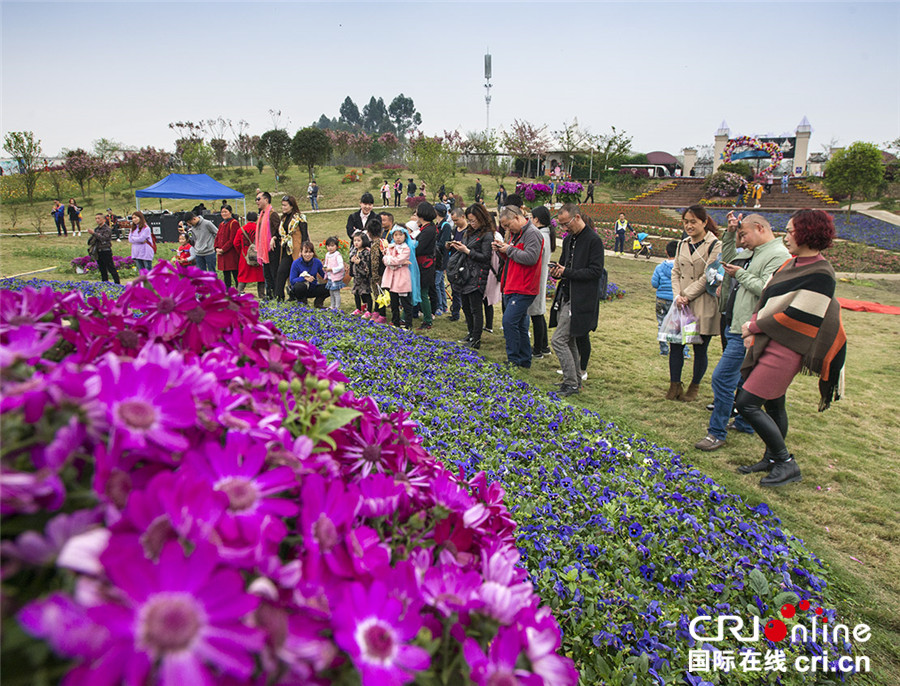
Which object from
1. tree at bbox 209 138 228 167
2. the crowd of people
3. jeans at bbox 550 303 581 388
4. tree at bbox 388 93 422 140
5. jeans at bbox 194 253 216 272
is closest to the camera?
the crowd of people

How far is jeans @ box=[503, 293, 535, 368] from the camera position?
6.04 metres

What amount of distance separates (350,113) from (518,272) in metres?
135

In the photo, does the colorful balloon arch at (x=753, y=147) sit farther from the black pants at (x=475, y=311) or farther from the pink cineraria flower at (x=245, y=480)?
the pink cineraria flower at (x=245, y=480)

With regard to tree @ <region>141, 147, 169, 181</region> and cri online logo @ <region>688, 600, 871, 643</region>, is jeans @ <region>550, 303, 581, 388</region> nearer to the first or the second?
cri online logo @ <region>688, 600, 871, 643</region>

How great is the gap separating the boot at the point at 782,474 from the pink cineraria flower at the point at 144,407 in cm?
431

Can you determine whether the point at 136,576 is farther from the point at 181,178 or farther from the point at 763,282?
the point at 181,178

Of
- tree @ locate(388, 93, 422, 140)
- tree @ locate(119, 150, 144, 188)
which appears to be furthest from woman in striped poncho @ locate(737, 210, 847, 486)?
tree @ locate(388, 93, 422, 140)

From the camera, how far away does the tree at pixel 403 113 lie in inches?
4717

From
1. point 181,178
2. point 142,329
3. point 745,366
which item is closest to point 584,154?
point 181,178

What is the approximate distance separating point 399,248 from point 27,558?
23.8ft

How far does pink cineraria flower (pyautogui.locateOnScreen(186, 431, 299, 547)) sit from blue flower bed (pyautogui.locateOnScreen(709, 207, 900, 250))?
24.7m

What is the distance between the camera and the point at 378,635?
69 centimetres

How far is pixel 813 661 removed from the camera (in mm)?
2330

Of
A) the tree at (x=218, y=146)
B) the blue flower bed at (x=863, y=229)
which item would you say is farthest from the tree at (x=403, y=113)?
the blue flower bed at (x=863, y=229)
